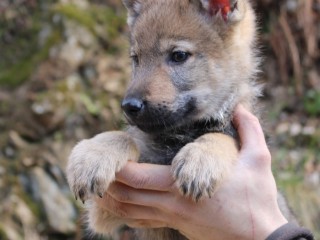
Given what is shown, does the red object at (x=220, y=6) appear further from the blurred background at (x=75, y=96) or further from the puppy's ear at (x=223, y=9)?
the blurred background at (x=75, y=96)

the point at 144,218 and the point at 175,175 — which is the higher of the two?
the point at 175,175

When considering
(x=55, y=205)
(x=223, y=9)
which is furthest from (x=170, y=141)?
(x=55, y=205)

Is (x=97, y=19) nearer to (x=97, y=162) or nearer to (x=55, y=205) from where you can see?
(x=55, y=205)

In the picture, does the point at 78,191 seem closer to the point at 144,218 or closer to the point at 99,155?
the point at 99,155

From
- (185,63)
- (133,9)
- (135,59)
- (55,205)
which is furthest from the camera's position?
(55,205)

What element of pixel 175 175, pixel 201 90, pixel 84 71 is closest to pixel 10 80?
pixel 84 71

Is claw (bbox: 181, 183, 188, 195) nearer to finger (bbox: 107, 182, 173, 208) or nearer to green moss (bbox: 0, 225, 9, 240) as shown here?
finger (bbox: 107, 182, 173, 208)
